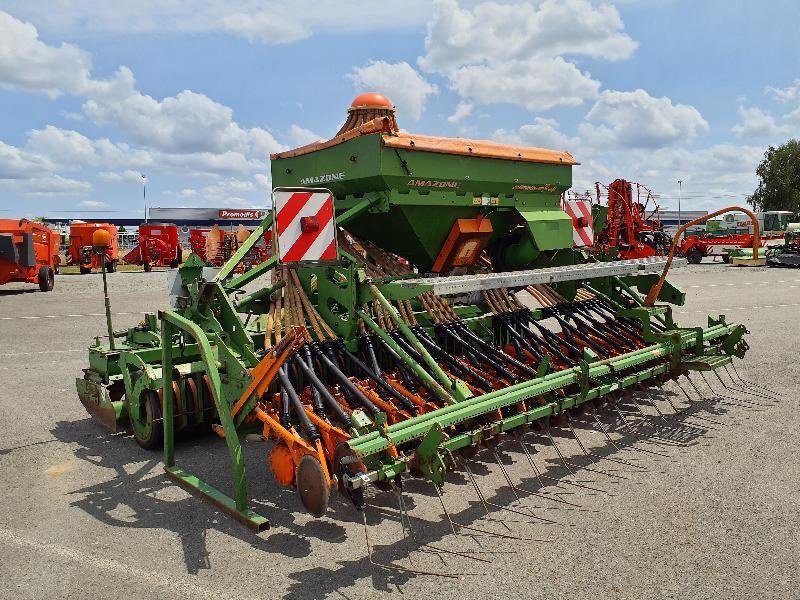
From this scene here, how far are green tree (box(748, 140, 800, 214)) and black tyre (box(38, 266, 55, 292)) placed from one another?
48.5 m

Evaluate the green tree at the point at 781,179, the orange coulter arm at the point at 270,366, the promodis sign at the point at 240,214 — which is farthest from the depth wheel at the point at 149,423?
the promodis sign at the point at 240,214

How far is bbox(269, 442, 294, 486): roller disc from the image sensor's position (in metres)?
3.39

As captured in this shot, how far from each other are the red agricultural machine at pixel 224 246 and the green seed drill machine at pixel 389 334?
0.89 metres

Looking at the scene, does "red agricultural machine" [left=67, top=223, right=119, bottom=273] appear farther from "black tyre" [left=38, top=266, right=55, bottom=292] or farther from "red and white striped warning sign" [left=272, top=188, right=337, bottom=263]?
"red and white striped warning sign" [left=272, top=188, right=337, bottom=263]

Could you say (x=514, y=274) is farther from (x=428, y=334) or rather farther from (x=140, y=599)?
(x=140, y=599)

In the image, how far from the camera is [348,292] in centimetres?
467

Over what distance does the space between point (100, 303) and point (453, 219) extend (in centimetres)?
1215

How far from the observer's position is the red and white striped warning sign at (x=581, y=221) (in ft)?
23.0

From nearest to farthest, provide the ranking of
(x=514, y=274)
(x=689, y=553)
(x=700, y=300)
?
(x=689, y=553)
(x=514, y=274)
(x=700, y=300)

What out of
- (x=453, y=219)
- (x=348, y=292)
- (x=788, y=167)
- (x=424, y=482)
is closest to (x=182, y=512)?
(x=424, y=482)

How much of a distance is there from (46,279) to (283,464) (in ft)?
58.5

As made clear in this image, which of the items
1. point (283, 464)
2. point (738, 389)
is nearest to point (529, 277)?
point (283, 464)

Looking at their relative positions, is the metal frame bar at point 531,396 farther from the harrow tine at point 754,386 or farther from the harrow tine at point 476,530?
the harrow tine at point 754,386

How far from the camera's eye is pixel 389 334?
475 centimetres
